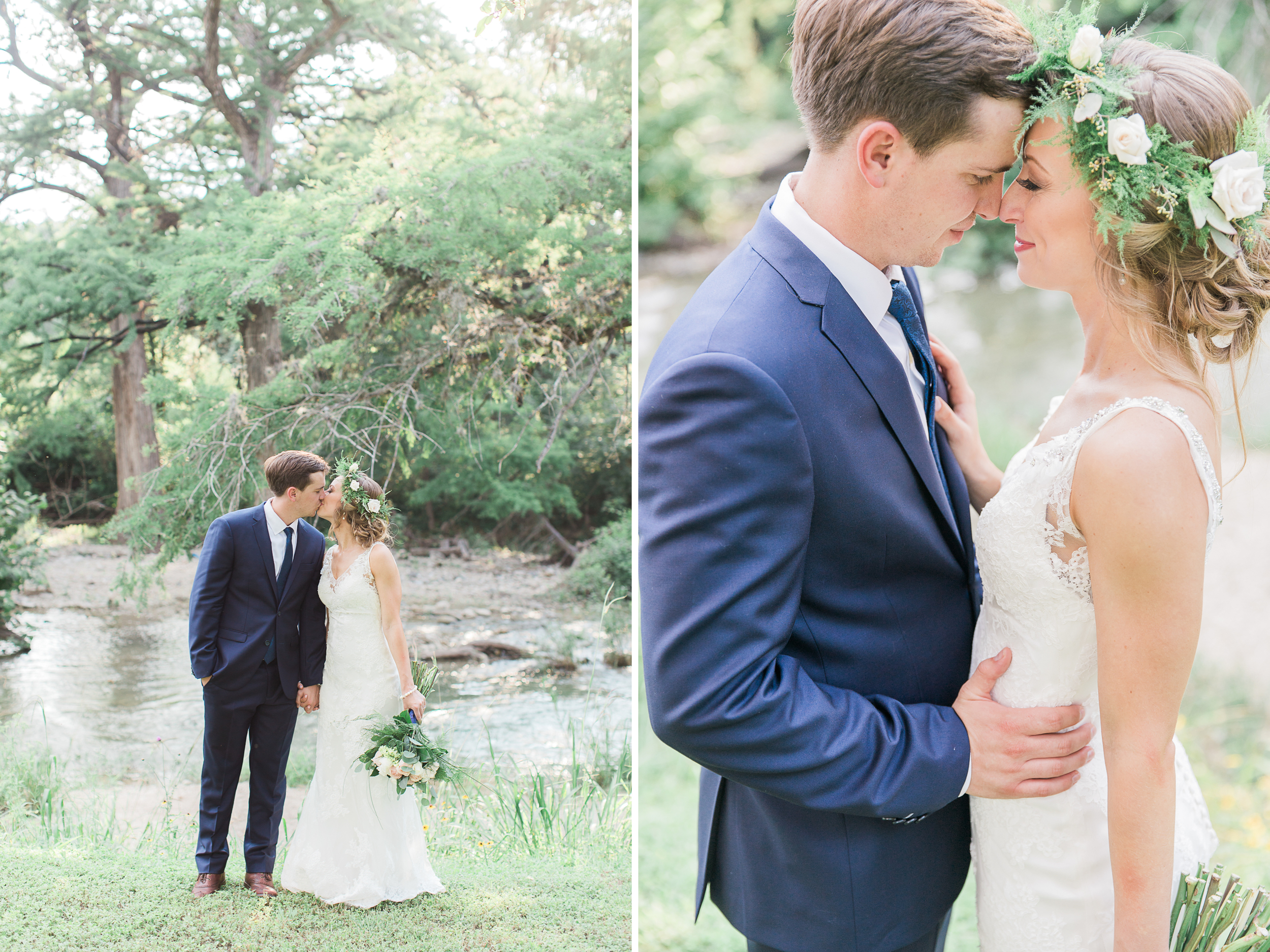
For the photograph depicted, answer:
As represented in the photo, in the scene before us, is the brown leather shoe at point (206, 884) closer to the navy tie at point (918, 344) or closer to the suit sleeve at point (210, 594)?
the suit sleeve at point (210, 594)

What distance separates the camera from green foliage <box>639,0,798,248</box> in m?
6.15

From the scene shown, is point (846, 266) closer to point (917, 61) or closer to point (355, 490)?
point (917, 61)

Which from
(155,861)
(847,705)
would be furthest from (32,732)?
(847,705)

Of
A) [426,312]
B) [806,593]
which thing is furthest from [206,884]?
[806,593]

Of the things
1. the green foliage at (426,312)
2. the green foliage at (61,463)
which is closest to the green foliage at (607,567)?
the green foliage at (426,312)

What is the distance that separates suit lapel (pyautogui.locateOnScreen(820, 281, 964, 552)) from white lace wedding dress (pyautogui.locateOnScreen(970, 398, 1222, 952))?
0.18 meters

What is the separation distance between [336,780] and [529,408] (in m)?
1.14

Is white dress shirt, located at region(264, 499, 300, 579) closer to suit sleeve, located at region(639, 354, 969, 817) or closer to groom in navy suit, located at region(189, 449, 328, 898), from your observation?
groom in navy suit, located at region(189, 449, 328, 898)

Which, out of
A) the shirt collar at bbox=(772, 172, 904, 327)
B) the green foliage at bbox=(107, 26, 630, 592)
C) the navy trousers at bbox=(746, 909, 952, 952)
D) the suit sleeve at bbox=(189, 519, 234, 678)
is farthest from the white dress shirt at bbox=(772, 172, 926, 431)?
the suit sleeve at bbox=(189, 519, 234, 678)

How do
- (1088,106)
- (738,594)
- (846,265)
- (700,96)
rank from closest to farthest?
(738,594) → (1088,106) → (846,265) → (700,96)

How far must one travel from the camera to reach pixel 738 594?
1071 mm

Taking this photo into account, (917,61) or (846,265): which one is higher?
(917,61)

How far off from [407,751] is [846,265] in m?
1.79

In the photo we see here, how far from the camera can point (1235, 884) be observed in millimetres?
1391
